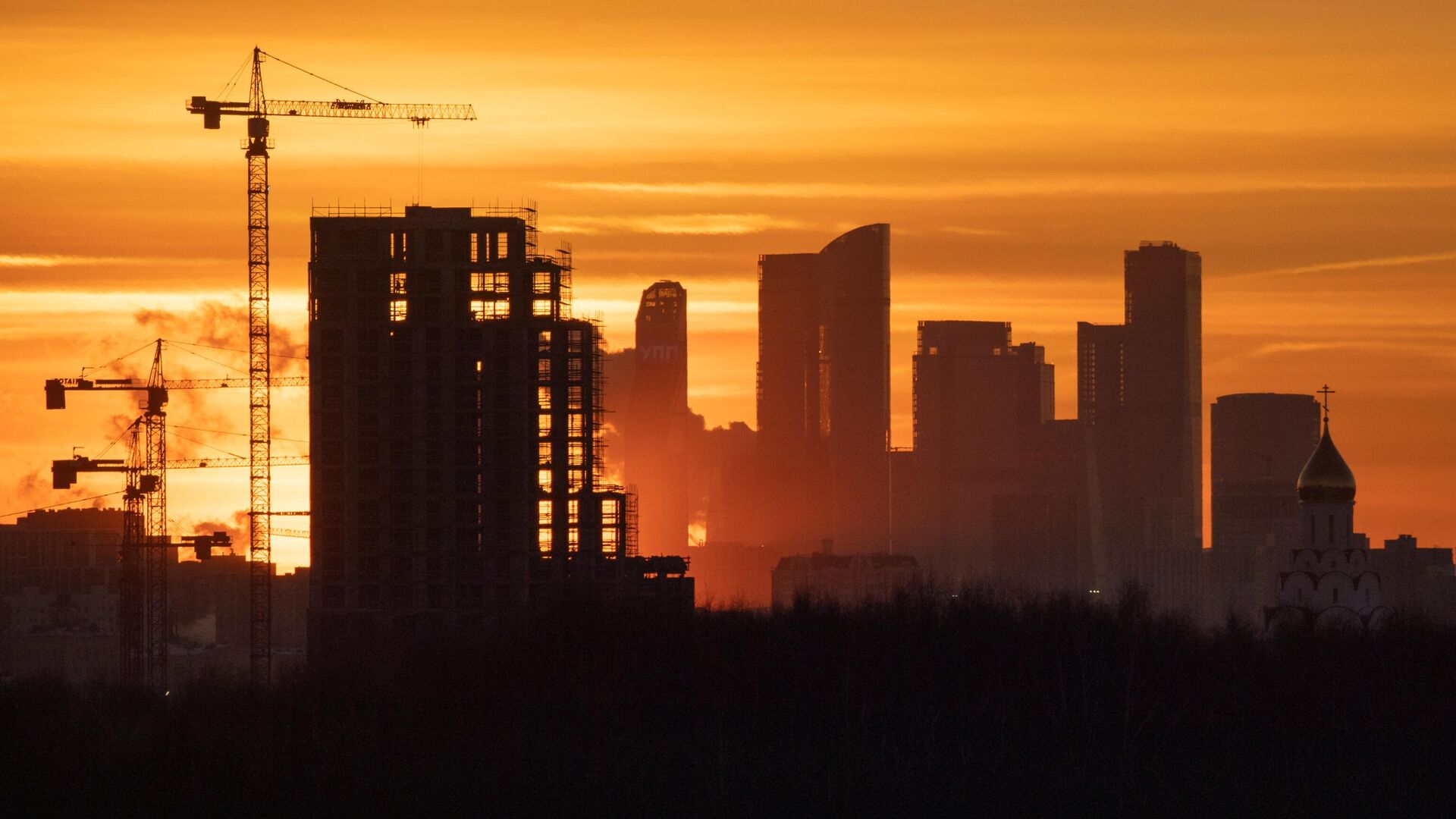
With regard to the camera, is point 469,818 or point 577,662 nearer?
point 469,818

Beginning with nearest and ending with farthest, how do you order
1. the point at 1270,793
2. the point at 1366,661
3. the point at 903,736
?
the point at 1270,793
the point at 903,736
the point at 1366,661

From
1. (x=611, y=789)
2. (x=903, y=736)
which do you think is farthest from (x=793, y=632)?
(x=611, y=789)

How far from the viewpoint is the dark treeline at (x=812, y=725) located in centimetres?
11394

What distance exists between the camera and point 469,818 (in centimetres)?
10888

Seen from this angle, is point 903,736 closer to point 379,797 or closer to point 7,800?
point 379,797

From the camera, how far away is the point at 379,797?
11294cm

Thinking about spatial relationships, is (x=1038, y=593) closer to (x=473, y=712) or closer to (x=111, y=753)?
(x=473, y=712)

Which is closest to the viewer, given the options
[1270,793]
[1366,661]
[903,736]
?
[1270,793]

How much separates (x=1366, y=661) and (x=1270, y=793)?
123ft

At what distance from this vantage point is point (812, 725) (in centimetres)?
13838

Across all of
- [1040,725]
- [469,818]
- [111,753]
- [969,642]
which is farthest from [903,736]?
[111,753]

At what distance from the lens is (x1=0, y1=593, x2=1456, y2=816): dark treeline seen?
114 m

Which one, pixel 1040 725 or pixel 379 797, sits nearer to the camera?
pixel 379 797

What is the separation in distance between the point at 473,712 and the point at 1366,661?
5513 cm
